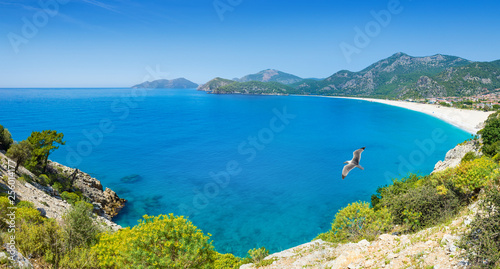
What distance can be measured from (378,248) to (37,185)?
1760 inches

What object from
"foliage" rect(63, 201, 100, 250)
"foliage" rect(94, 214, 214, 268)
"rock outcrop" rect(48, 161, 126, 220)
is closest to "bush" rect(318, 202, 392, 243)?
"foliage" rect(94, 214, 214, 268)

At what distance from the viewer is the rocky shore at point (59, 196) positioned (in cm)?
2890

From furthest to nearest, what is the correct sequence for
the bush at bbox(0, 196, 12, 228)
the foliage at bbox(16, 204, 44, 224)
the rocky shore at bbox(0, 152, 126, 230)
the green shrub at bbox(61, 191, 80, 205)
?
the green shrub at bbox(61, 191, 80, 205), the rocky shore at bbox(0, 152, 126, 230), the foliage at bbox(16, 204, 44, 224), the bush at bbox(0, 196, 12, 228)

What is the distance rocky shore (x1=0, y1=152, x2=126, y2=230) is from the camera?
2890cm

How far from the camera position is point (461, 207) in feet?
76.8

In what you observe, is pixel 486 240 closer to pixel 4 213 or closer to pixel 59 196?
pixel 4 213

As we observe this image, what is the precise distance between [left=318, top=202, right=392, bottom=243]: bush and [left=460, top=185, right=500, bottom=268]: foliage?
11.9 meters

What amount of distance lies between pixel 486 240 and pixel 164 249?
57.0 feet

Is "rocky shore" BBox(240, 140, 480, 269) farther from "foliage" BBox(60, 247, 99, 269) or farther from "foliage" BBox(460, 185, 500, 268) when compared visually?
"foliage" BBox(60, 247, 99, 269)

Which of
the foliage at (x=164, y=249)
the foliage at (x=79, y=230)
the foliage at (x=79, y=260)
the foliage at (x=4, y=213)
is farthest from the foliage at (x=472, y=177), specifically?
the foliage at (x=4, y=213)

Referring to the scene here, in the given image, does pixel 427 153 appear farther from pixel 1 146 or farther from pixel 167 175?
pixel 1 146

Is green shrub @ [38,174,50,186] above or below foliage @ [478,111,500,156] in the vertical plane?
below

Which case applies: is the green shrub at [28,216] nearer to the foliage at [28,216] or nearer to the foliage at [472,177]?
the foliage at [28,216]

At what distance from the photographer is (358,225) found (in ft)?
79.3
